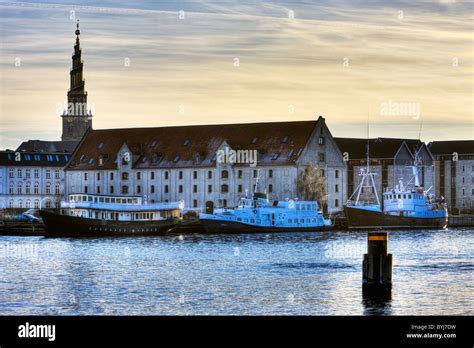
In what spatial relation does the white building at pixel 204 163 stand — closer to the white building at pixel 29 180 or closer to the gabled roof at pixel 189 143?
the gabled roof at pixel 189 143

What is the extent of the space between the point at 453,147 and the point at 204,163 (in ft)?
179

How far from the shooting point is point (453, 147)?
186625 millimetres

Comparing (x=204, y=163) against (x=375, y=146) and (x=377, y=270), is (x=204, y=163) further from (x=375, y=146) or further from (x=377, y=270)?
(x=377, y=270)

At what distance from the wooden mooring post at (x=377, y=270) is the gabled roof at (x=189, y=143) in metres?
86.4

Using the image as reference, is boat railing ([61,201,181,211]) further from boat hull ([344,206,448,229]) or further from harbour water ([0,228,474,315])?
boat hull ([344,206,448,229])

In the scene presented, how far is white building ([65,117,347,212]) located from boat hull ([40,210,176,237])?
83.8 feet

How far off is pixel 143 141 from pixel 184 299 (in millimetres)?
105232

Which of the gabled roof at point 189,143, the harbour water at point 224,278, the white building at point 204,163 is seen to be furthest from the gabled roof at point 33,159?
the harbour water at point 224,278

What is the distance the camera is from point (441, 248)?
9338 cm

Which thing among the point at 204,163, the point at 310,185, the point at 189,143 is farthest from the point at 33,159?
the point at 310,185

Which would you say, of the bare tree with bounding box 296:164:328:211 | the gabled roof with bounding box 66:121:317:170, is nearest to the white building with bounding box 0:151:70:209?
the gabled roof with bounding box 66:121:317:170

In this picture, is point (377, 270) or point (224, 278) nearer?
point (377, 270)
